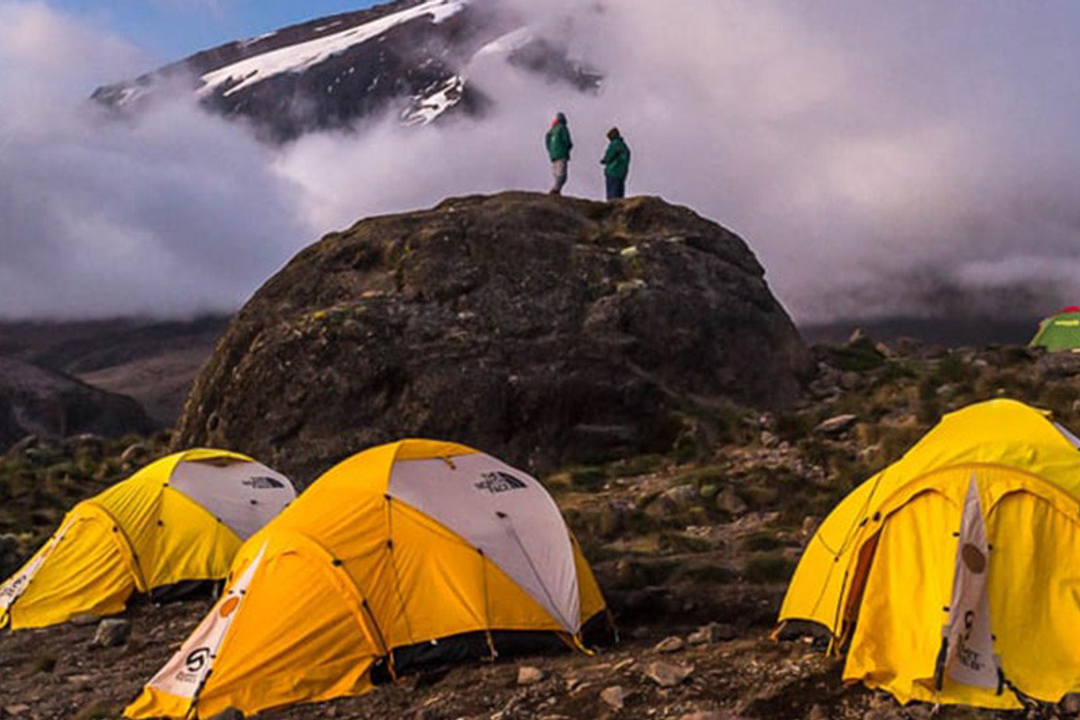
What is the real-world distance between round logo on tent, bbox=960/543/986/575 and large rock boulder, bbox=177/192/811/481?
11.8 m

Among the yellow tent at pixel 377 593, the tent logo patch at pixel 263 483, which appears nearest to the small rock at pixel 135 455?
the tent logo patch at pixel 263 483

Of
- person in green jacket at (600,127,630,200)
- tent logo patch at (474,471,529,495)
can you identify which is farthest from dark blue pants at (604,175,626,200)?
tent logo patch at (474,471,529,495)

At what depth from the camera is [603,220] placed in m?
24.9

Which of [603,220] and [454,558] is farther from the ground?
[603,220]

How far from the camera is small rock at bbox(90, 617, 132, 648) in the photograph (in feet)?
41.5

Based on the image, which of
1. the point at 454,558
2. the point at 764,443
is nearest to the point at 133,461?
the point at 764,443

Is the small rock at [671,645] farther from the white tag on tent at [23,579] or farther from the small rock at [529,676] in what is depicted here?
the white tag on tent at [23,579]

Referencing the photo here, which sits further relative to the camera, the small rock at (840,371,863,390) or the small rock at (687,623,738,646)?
the small rock at (840,371,863,390)

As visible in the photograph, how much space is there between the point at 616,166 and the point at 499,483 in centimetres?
1667

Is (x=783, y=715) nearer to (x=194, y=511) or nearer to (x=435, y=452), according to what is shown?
(x=435, y=452)

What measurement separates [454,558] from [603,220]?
16.1 metres

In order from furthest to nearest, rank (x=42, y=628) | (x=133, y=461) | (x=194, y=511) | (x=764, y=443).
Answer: (x=133, y=461) < (x=764, y=443) < (x=194, y=511) < (x=42, y=628)

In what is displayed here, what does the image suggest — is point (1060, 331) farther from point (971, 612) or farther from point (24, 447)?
point (24, 447)

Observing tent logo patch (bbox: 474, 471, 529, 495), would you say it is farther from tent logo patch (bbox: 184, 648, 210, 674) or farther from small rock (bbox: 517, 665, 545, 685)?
tent logo patch (bbox: 184, 648, 210, 674)
